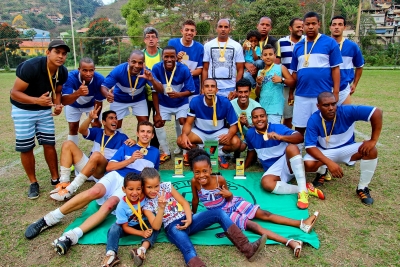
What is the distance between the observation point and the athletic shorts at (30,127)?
169 inches

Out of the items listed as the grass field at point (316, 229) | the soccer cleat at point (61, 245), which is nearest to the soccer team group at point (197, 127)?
the soccer cleat at point (61, 245)

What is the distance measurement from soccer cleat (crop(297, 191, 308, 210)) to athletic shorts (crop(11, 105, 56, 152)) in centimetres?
334

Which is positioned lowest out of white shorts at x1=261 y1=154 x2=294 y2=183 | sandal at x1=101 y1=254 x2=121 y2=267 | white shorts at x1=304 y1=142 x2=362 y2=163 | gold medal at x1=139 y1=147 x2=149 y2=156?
sandal at x1=101 y1=254 x2=121 y2=267

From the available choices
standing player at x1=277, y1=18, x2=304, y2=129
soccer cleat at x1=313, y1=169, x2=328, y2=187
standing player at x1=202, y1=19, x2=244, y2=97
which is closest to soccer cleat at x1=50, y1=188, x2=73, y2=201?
standing player at x1=202, y1=19, x2=244, y2=97

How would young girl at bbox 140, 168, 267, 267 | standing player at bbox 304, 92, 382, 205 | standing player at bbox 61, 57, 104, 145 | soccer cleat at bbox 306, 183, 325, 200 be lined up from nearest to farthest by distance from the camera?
young girl at bbox 140, 168, 267, 267
standing player at bbox 304, 92, 382, 205
soccer cleat at bbox 306, 183, 325, 200
standing player at bbox 61, 57, 104, 145

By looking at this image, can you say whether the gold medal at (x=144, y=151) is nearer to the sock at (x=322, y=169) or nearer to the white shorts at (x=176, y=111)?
the white shorts at (x=176, y=111)

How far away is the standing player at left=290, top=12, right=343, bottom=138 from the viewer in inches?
182

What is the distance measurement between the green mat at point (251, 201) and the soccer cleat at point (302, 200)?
57 millimetres

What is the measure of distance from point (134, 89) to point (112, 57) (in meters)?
23.0

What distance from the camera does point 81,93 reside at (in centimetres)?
455

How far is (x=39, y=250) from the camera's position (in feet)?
10.8

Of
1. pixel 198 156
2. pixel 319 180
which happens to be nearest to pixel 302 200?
pixel 319 180

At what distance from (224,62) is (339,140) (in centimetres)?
227

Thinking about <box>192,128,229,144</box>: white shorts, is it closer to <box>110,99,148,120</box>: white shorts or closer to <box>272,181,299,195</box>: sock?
<box>110,99,148,120</box>: white shorts
